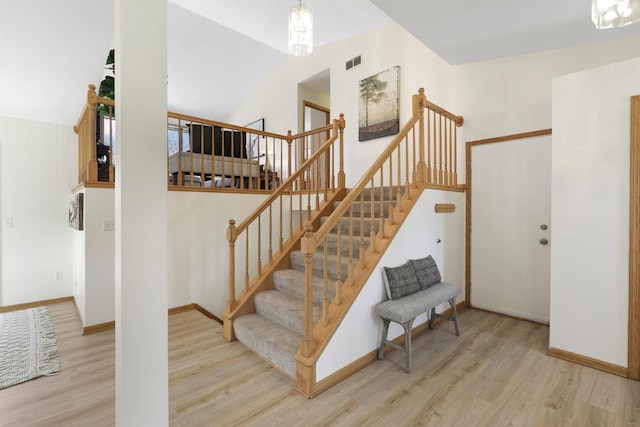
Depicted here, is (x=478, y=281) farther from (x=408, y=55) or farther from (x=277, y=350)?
(x=408, y=55)

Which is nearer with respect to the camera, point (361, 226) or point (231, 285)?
point (361, 226)

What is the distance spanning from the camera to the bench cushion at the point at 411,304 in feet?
7.39

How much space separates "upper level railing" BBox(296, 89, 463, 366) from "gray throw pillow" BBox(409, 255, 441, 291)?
0.44 metres

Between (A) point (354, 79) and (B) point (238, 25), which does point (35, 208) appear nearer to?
(B) point (238, 25)

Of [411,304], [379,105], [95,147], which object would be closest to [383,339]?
[411,304]

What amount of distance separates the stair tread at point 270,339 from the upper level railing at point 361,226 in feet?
0.68

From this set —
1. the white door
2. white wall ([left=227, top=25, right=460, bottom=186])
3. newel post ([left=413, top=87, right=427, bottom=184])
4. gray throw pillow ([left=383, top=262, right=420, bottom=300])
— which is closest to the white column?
gray throw pillow ([left=383, top=262, right=420, bottom=300])

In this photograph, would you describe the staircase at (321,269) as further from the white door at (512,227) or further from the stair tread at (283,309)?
the white door at (512,227)

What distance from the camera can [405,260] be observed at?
110 inches

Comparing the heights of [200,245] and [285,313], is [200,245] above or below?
above

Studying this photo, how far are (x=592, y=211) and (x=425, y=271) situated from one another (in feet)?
4.39

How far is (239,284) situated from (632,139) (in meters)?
4.43

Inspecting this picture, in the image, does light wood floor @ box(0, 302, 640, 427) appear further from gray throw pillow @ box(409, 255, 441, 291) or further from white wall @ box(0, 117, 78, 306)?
white wall @ box(0, 117, 78, 306)

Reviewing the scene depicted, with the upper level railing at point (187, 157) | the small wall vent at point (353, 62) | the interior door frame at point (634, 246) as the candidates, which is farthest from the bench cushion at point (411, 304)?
the small wall vent at point (353, 62)
